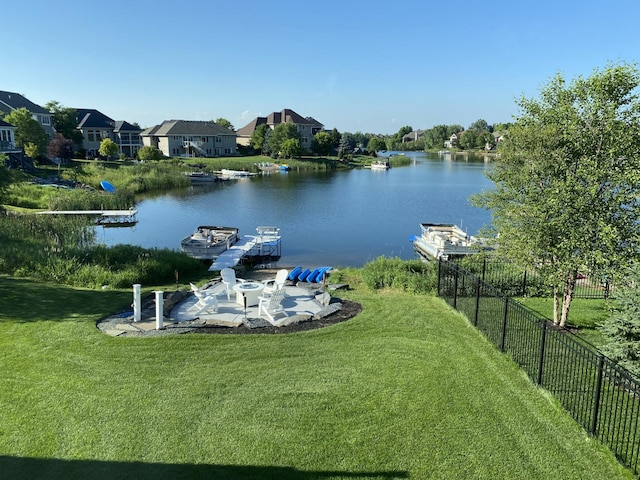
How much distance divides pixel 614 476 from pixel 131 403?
6798 mm

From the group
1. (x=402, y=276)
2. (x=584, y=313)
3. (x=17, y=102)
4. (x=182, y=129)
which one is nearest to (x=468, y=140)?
(x=182, y=129)

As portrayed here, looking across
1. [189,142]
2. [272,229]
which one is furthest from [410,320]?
[189,142]

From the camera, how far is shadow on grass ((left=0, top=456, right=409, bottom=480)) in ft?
18.3

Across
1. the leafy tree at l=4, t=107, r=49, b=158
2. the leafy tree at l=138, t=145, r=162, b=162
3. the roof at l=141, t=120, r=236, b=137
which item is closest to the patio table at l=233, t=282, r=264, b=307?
the leafy tree at l=4, t=107, r=49, b=158

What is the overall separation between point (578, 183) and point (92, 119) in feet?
272

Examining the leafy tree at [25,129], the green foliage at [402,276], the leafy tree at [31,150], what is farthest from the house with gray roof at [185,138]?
the green foliage at [402,276]

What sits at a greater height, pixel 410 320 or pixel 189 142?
pixel 189 142

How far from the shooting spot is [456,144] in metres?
175

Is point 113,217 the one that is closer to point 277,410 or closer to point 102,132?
point 277,410

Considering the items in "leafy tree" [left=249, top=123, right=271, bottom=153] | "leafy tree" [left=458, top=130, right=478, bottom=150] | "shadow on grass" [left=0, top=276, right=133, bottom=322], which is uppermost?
"leafy tree" [left=458, top=130, right=478, bottom=150]

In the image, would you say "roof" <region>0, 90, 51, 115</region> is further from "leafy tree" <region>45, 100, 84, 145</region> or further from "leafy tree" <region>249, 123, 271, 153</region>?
"leafy tree" <region>249, 123, 271, 153</region>

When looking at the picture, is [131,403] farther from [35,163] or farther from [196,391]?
[35,163]

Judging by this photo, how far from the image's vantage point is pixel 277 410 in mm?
7027

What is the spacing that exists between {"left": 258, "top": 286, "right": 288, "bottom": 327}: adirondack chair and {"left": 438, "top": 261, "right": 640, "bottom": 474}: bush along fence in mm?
4765
